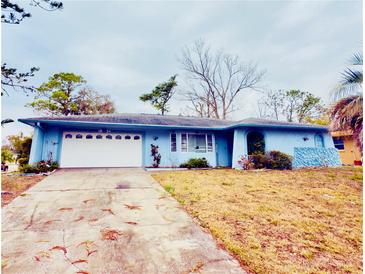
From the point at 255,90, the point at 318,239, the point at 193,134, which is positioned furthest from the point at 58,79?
the point at 318,239

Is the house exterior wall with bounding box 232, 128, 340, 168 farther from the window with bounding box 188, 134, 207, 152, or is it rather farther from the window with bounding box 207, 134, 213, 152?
the window with bounding box 188, 134, 207, 152

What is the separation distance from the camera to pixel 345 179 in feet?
28.2

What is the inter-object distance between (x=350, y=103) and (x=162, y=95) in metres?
20.7

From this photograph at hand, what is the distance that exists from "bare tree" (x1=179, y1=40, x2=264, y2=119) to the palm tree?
1803 centimetres

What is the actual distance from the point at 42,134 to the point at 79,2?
708cm

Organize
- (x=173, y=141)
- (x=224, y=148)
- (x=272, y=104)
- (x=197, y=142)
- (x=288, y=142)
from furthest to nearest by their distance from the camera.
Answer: (x=272, y=104) → (x=224, y=148) → (x=197, y=142) → (x=288, y=142) → (x=173, y=141)

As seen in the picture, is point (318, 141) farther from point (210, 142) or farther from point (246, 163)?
point (210, 142)

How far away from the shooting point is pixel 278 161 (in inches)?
476

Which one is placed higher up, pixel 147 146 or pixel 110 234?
pixel 147 146

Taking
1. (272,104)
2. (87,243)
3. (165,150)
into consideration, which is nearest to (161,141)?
(165,150)

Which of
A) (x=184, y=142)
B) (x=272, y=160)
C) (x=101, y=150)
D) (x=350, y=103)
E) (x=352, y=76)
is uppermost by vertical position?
(x=352, y=76)

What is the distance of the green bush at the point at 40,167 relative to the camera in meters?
9.74

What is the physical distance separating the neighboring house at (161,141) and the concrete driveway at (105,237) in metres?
6.17

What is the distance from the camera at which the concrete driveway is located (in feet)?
8.71
